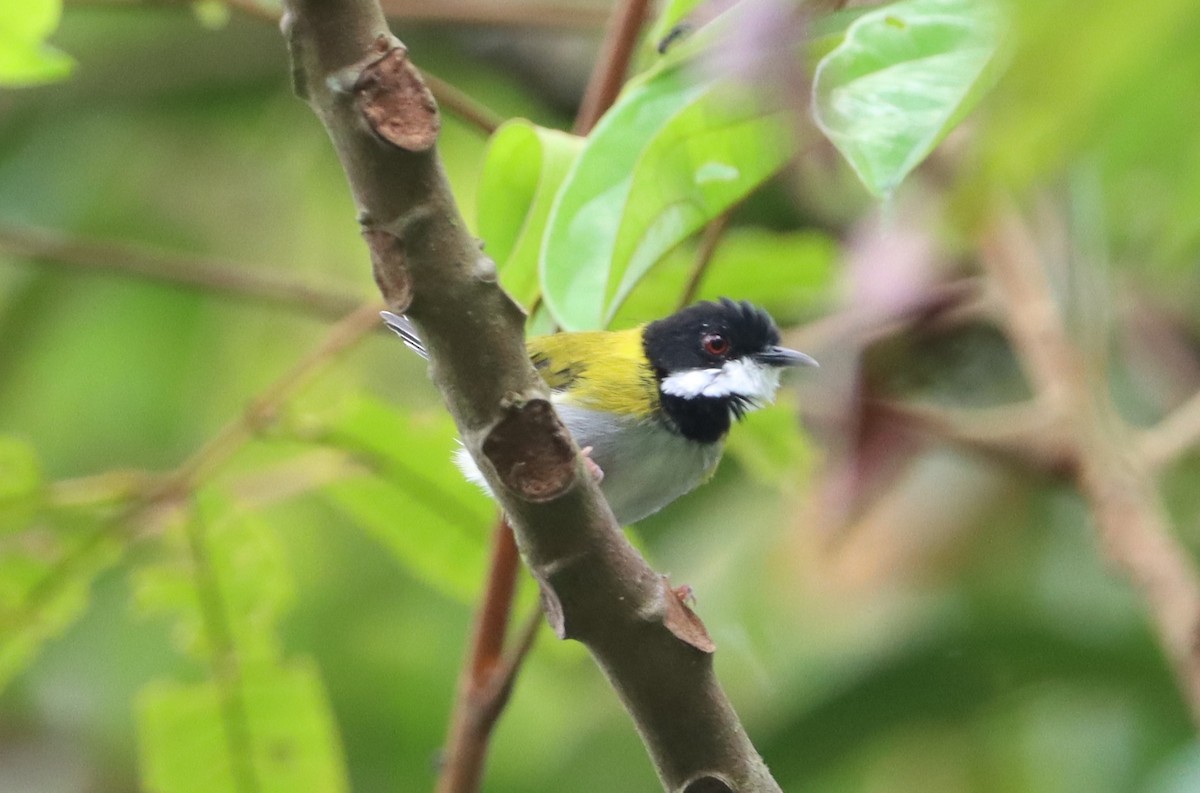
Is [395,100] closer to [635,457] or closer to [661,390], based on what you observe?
[635,457]

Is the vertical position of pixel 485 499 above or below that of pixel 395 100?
below

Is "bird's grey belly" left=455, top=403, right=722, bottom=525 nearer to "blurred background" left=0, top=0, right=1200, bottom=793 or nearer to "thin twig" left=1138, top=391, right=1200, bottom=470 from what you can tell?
"blurred background" left=0, top=0, right=1200, bottom=793

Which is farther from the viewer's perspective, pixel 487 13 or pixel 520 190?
pixel 487 13

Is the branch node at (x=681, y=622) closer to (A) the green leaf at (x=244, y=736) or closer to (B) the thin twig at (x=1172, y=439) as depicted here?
(A) the green leaf at (x=244, y=736)

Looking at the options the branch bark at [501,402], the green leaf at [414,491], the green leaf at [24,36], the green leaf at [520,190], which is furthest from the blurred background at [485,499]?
the green leaf at [24,36]

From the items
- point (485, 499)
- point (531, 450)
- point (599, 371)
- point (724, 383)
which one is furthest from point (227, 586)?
point (531, 450)

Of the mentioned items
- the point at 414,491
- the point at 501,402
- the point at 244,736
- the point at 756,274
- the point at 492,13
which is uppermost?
the point at 501,402
